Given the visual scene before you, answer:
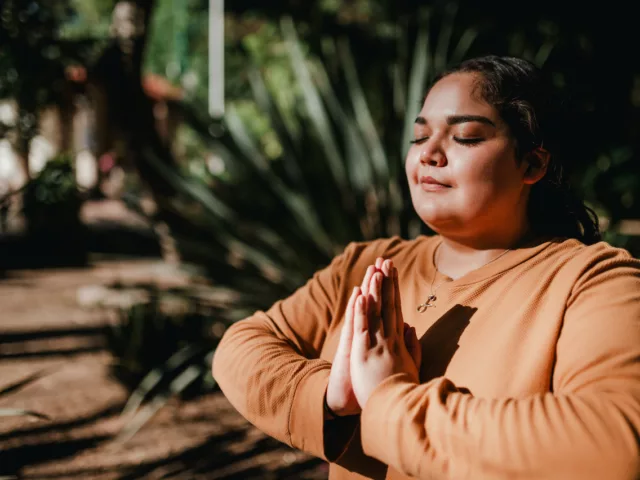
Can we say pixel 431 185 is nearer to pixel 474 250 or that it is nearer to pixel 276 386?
pixel 474 250

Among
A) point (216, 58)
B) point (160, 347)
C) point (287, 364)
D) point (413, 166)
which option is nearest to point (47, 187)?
point (287, 364)

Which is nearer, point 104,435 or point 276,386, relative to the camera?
point 276,386

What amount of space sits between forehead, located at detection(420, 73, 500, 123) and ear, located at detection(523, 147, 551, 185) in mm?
118

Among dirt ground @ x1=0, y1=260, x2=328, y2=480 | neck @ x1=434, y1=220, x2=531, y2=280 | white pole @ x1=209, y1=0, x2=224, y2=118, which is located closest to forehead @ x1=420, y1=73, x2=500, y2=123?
neck @ x1=434, y1=220, x2=531, y2=280

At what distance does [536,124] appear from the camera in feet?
4.33

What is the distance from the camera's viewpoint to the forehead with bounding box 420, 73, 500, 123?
129cm

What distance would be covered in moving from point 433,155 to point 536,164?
0.23 metres

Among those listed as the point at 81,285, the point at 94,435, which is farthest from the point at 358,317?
the point at 81,285

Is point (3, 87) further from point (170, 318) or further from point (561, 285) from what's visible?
point (170, 318)

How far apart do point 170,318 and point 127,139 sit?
5.22ft

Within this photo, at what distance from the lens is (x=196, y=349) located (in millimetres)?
4102

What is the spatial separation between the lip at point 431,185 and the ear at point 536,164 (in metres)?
0.18

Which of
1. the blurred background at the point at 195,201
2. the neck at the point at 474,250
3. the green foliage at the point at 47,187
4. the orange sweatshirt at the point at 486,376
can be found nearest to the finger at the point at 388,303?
the orange sweatshirt at the point at 486,376

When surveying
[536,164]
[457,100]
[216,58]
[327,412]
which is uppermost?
[216,58]
